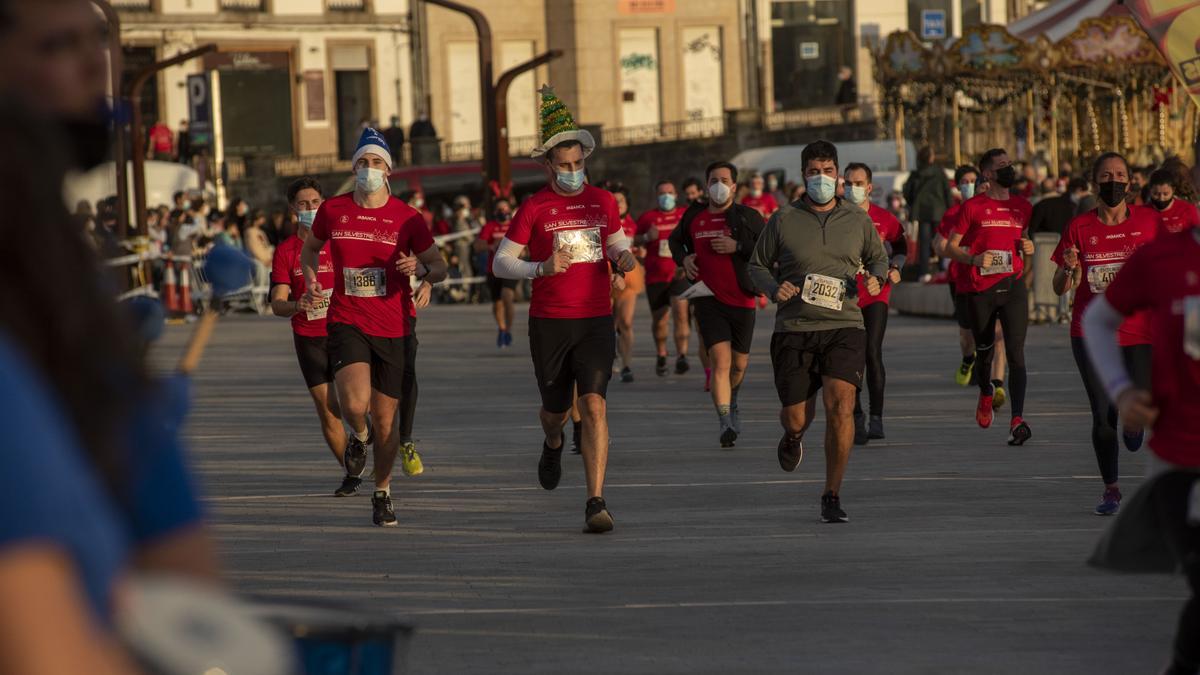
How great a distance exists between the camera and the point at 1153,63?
32.3m

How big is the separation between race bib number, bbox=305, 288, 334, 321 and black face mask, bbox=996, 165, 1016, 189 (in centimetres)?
444

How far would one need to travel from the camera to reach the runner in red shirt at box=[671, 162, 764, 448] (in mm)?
14320

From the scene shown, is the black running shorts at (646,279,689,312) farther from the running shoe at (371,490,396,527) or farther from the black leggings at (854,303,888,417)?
the running shoe at (371,490,396,527)

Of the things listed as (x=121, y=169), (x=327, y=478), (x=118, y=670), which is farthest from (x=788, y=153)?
(x=118, y=670)

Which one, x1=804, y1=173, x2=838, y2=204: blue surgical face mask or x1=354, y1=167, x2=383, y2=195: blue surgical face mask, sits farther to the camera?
x1=354, y1=167, x2=383, y2=195: blue surgical face mask

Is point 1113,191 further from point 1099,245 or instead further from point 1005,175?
point 1005,175

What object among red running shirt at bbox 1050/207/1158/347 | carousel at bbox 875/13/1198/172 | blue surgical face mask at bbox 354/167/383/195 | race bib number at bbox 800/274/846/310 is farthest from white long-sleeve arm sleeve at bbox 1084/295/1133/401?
carousel at bbox 875/13/1198/172

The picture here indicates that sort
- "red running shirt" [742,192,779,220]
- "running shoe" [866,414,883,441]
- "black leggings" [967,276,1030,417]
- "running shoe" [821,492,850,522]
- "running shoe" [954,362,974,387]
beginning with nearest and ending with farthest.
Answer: "running shoe" [821,492,850,522]
"black leggings" [967,276,1030,417]
"running shoe" [866,414,883,441]
"running shoe" [954,362,974,387]
"red running shirt" [742,192,779,220]

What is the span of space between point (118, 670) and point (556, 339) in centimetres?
822

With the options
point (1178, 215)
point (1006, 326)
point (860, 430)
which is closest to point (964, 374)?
point (1006, 326)

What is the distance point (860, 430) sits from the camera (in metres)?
13.6

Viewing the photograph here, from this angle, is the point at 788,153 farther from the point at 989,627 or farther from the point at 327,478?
the point at 989,627

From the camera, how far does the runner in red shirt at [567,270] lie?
33.0ft

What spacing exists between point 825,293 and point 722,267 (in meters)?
4.39
